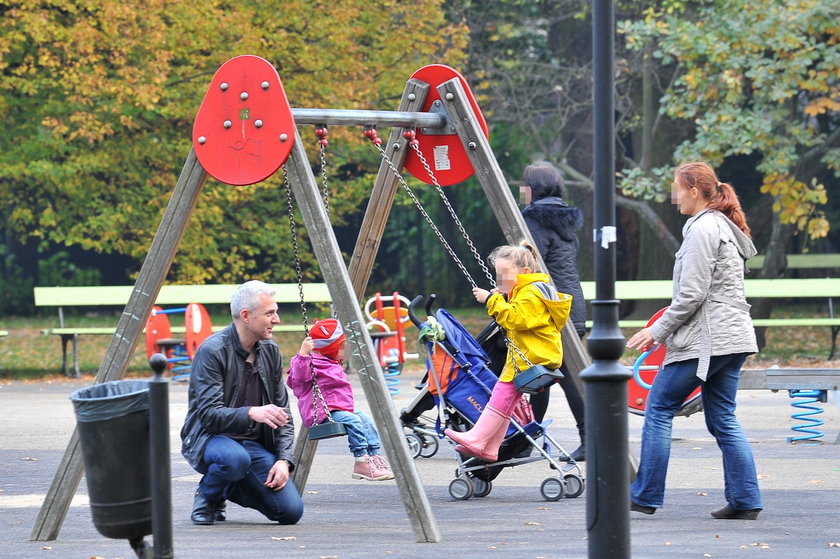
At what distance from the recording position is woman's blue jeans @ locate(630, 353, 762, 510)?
7039mm

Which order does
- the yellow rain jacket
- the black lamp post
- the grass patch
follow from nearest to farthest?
the black lamp post < the yellow rain jacket < the grass patch

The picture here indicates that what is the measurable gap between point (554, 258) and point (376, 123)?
2221 mm

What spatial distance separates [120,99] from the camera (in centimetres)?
1739

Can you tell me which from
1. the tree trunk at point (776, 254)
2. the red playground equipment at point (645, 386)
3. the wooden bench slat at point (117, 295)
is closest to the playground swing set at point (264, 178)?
the red playground equipment at point (645, 386)

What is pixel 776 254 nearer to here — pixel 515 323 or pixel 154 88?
pixel 154 88

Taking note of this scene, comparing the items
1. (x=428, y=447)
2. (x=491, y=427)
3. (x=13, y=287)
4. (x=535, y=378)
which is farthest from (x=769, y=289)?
(x=13, y=287)

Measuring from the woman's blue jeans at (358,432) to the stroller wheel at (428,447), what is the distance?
1.54 m

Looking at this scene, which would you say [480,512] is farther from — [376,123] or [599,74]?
[599,74]

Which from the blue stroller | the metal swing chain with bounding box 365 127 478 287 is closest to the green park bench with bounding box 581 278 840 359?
the blue stroller

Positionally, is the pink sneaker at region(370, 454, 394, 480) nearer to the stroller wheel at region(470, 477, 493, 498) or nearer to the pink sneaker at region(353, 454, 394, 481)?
the pink sneaker at region(353, 454, 394, 481)

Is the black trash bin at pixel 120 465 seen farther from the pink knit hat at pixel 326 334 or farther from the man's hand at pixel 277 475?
the pink knit hat at pixel 326 334

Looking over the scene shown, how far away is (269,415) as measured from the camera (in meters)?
6.93

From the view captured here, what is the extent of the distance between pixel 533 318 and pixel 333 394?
1.45 m

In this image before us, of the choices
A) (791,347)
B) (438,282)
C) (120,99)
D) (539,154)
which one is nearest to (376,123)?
(120,99)
